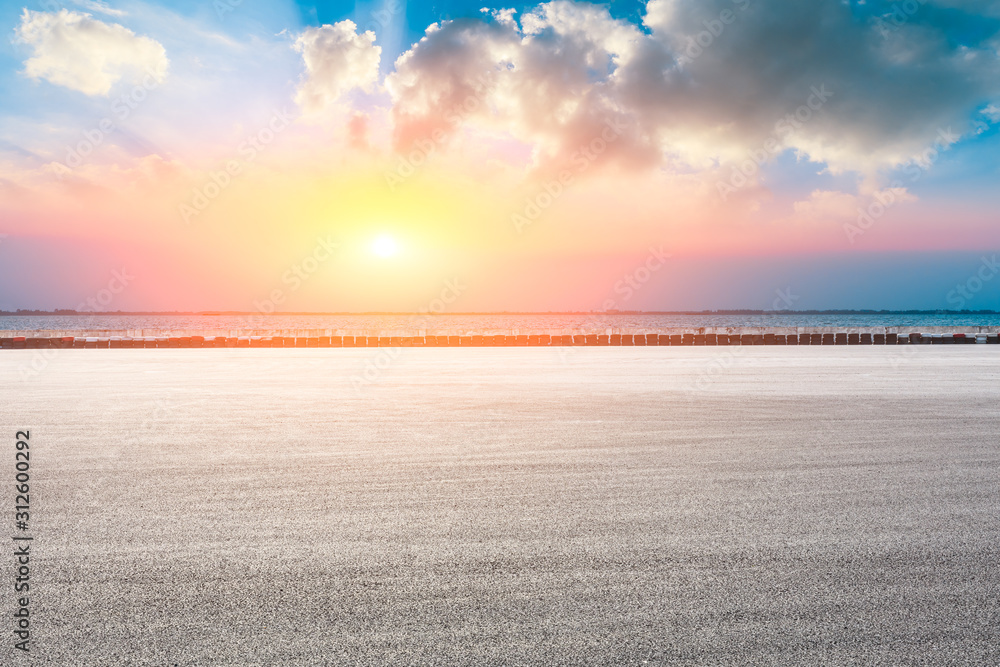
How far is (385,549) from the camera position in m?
5.41

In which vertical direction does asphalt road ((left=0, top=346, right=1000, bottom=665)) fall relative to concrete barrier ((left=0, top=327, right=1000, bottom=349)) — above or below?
below

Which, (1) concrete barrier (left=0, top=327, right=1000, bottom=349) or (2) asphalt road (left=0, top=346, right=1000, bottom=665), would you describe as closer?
(2) asphalt road (left=0, top=346, right=1000, bottom=665)

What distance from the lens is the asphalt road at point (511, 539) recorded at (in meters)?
3.90

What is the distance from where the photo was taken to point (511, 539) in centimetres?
564

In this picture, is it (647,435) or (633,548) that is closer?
(633,548)

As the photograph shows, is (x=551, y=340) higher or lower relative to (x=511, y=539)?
higher

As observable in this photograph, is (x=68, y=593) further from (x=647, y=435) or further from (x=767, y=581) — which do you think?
(x=647, y=435)

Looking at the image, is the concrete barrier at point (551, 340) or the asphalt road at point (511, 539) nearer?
the asphalt road at point (511, 539)

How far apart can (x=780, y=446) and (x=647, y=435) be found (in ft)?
6.67

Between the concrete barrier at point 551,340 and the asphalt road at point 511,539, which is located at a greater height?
the concrete barrier at point 551,340

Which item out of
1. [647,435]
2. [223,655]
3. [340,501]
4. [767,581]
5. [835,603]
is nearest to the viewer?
[223,655]

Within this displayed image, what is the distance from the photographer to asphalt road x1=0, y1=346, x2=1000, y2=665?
154 inches

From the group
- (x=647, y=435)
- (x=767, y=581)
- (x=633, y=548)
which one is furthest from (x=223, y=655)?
(x=647, y=435)

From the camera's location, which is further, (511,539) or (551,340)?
(551,340)
